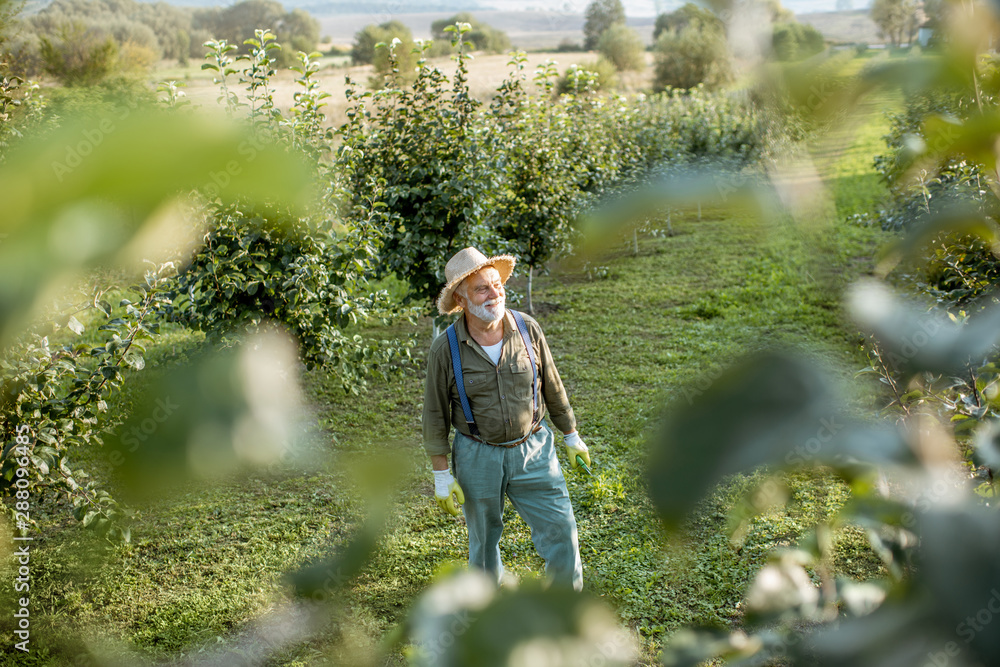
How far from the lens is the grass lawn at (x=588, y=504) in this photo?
0.31 m

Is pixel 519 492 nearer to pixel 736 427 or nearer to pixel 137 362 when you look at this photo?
pixel 137 362

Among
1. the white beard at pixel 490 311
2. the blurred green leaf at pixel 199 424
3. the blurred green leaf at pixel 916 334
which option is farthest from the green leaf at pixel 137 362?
the white beard at pixel 490 311

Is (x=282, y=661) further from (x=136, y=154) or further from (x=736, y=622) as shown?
(x=736, y=622)

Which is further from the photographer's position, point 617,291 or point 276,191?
point 617,291

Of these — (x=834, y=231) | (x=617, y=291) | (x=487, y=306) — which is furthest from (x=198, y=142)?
(x=617, y=291)

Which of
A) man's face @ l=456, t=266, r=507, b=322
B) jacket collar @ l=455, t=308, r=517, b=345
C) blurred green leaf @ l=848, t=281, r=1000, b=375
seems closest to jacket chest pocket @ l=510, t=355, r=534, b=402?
jacket collar @ l=455, t=308, r=517, b=345

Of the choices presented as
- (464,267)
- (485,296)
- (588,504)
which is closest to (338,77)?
(588,504)

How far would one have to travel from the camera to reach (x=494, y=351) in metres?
2.97

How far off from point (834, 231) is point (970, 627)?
0.16 m

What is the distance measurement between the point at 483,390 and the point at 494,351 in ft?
0.55

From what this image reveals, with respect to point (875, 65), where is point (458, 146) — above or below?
below

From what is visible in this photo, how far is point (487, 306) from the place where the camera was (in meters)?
2.92

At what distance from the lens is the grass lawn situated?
0.31 m

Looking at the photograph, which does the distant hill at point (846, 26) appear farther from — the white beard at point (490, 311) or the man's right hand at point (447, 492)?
the man's right hand at point (447, 492)
